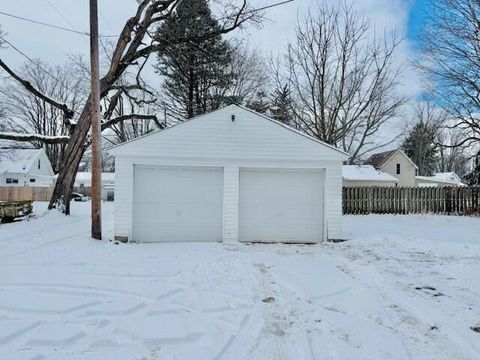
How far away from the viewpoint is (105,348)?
3277 millimetres

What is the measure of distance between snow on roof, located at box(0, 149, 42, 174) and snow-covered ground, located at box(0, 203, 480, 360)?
32.7 metres

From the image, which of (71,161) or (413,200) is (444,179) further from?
(71,161)

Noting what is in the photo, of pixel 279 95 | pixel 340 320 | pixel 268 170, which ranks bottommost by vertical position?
pixel 340 320

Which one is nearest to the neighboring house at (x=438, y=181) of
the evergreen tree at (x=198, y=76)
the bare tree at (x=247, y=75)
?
the bare tree at (x=247, y=75)

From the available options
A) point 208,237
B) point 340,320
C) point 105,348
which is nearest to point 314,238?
point 208,237

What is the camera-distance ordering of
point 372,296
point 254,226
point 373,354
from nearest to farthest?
point 373,354 < point 372,296 < point 254,226

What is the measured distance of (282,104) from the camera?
2506 centimetres

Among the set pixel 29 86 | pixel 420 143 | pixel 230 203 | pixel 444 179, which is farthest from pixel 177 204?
pixel 444 179

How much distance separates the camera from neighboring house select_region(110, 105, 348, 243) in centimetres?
998

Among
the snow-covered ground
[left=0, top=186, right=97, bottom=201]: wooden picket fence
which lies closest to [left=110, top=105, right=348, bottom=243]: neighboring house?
the snow-covered ground

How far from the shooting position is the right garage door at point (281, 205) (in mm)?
10297

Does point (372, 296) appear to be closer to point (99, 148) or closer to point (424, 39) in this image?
point (99, 148)

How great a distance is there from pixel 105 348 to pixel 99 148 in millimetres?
7245

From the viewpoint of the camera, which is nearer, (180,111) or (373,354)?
(373,354)
